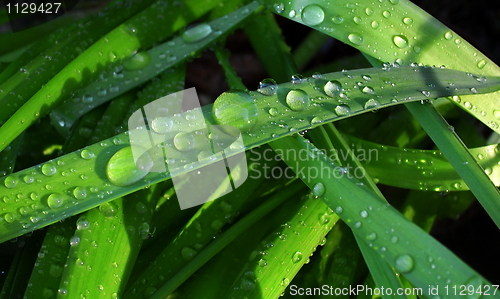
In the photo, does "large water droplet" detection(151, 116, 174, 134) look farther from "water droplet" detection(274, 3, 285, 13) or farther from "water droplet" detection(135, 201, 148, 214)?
"water droplet" detection(274, 3, 285, 13)

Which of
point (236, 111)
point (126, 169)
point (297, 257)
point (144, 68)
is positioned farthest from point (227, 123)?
point (144, 68)

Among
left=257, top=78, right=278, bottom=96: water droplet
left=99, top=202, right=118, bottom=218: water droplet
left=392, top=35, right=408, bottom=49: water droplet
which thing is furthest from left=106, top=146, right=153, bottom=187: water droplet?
left=392, top=35, right=408, bottom=49: water droplet

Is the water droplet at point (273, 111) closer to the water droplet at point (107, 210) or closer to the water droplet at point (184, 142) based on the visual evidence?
the water droplet at point (184, 142)

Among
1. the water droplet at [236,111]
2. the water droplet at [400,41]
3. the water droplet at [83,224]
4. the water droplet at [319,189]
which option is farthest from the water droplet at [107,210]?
the water droplet at [400,41]

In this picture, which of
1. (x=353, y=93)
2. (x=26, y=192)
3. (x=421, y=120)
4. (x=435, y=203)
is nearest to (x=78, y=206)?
(x=26, y=192)

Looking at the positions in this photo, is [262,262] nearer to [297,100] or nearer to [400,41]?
[297,100]

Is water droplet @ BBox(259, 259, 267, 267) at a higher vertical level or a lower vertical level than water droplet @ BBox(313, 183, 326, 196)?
lower

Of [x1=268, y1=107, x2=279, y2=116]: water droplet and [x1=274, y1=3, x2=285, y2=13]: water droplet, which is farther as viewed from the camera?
[x1=274, y1=3, x2=285, y2=13]: water droplet
